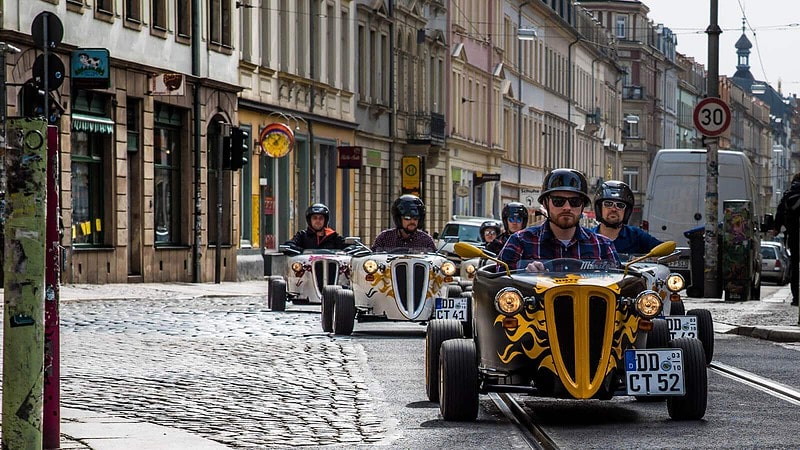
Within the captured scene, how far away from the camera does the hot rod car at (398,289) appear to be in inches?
808

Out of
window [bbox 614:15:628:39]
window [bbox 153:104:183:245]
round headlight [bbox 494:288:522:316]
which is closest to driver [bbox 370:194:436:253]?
round headlight [bbox 494:288:522:316]

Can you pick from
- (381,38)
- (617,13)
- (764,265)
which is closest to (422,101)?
(381,38)

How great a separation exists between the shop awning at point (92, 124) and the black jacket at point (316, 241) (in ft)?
25.2

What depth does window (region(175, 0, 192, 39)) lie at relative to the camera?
38.7 m

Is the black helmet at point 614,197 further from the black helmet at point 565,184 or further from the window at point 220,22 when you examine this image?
the window at point 220,22

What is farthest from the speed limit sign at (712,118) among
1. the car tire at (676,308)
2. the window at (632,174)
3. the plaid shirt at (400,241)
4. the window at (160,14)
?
the window at (632,174)

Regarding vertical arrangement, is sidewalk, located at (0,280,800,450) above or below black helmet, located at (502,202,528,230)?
below

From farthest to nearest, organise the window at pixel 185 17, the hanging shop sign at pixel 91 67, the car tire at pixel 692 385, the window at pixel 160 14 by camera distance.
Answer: the window at pixel 185 17, the window at pixel 160 14, the hanging shop sign at pixel 91 67, the car tire at pixel 692 385

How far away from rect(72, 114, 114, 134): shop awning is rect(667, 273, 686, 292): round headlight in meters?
17.8

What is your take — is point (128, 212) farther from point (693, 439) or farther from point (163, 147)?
point (693, 439)

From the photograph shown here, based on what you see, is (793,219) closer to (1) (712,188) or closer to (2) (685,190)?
(1) (712,188)

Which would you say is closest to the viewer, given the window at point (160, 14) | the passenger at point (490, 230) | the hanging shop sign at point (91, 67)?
the passenger at point (490, 230)

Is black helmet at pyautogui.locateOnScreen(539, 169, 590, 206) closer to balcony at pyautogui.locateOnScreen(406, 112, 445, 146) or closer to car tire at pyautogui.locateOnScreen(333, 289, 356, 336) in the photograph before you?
car tire at pyautogui.locateOnScreen(333, 289, 356, 336)

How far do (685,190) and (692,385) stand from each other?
2574 centimetres
